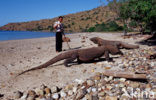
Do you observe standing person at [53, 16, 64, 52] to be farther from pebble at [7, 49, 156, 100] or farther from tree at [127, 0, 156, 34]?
pebble at [7, 49, 156, 100]

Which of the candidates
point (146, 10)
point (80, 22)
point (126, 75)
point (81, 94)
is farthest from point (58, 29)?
point (80, 22)

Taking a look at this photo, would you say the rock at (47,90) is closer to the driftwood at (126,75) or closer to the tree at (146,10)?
the driftwood at (126,75)

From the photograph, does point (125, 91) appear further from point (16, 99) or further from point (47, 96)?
point (16, 99)

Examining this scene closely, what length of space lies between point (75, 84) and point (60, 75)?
3.57ft

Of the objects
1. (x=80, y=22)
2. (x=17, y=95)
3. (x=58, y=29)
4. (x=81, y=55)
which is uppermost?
(x=80, y=22)

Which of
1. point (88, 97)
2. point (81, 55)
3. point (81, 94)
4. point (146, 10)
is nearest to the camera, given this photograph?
point (88, 97)

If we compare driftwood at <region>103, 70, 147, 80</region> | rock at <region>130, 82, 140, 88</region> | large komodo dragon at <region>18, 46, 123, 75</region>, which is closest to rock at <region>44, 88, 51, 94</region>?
driftwood at <region>103, 70, 147, 80</region>

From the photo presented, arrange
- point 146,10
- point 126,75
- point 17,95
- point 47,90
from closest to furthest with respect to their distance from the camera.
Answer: point 17,95, point 47,90, point 126,75, point 146,10

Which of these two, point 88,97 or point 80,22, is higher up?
point 80,22

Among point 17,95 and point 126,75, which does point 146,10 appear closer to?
point 126,75

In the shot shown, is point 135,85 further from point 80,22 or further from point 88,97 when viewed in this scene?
point 80,22

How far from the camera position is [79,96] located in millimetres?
3480

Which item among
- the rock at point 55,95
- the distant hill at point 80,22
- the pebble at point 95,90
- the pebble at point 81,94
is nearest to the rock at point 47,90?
the pebble at point 95,90

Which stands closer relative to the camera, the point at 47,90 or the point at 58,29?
the point at 47,90
